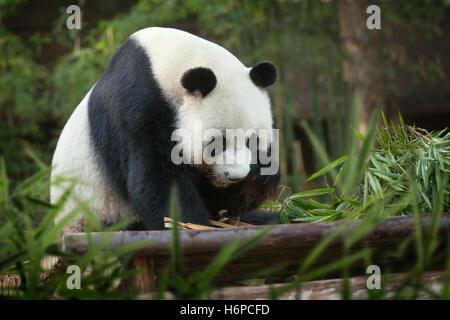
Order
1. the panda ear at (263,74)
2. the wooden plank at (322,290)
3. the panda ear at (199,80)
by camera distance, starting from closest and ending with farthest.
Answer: the wooden plank at (322,290) < the panda ear at (199,80) < the panda ear at (263,74)

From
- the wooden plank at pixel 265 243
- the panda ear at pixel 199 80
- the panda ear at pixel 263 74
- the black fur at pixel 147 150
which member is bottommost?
the wooden plank at pixel 265 243

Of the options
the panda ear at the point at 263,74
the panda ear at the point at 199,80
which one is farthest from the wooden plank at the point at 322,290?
the panda ear at the point at 263,74

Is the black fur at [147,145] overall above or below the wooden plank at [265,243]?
above

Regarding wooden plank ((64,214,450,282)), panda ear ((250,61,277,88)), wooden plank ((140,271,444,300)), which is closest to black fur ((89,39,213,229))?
panda ear ((250,61,277,88))

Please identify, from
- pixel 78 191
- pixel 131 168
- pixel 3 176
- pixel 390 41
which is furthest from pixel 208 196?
pixel 390 41

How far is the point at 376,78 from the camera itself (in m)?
5.96

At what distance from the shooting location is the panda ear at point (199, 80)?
2.49m

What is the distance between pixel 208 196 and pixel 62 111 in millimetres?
4391

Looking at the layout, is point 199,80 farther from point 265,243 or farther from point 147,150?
point 265,243

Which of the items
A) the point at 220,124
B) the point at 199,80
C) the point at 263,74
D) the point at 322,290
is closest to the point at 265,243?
the point at 322,290

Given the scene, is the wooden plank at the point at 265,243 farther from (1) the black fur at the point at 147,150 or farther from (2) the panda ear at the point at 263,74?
(2) the panda ear at the point at 263,74

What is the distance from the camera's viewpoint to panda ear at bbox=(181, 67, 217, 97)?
2492 mm

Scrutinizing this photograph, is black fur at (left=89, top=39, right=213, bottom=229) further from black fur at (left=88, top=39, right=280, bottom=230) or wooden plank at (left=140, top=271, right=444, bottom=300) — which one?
wooden plank at (left=140, top=271, right=444, bottom=300)

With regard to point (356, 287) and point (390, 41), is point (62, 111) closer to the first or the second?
point (390, 41)
